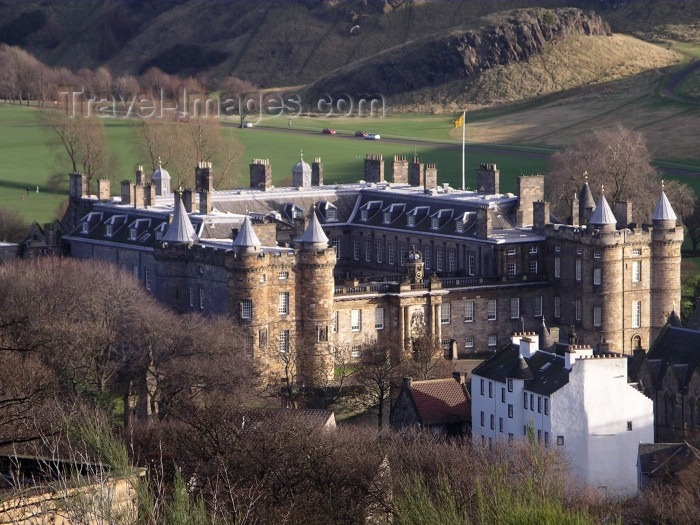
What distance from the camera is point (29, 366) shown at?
80625mm

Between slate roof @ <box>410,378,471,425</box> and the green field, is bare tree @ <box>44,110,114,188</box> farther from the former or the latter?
slate roof @ <box>410,378,471,425</box>

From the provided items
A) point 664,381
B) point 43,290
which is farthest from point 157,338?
point 664,381

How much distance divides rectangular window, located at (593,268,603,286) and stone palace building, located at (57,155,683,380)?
8 cm

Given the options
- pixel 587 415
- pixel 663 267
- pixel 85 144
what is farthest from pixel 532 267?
pixel 85 144

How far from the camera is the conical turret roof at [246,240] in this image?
95.1 metres

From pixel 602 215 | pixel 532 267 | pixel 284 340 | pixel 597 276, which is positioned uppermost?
pixel 602 215

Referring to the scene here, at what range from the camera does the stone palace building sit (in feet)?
318

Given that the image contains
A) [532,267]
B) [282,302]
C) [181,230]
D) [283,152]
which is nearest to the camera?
[282,302]

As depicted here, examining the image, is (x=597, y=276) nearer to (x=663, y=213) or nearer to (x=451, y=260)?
(x=663, y=213)

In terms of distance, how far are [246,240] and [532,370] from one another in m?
19.8

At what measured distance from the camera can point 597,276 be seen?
337ft

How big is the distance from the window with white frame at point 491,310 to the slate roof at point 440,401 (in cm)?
1961

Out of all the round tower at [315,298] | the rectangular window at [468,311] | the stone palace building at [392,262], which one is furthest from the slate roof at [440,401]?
the rectangular window at [468,311]

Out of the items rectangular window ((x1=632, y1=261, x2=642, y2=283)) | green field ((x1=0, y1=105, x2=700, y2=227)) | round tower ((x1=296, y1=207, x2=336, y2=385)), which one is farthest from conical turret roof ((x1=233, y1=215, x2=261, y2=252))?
green field ((x1=0, y1=105, x2=700, y2=227))
